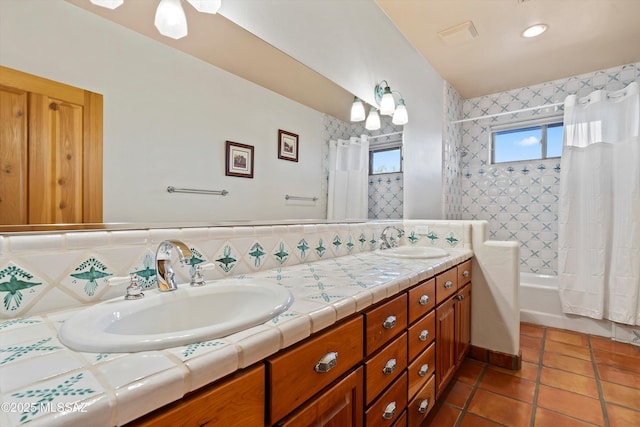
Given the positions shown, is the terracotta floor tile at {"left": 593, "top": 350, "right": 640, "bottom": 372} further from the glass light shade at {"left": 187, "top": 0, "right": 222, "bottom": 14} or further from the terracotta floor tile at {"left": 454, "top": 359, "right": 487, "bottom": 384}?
the glass light shade at {"left": 187, "top": 0, "right": 222, "bottom": 14}

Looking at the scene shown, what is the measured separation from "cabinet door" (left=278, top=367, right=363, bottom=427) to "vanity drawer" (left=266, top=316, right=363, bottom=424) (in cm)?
2

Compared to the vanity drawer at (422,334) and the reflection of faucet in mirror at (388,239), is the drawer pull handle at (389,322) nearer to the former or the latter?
the vanity drawer at (422,334)

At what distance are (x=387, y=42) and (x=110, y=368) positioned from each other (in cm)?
239

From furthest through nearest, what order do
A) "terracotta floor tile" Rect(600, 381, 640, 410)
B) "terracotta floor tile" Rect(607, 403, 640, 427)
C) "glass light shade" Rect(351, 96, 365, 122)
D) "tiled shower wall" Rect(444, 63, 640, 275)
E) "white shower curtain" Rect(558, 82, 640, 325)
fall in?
1. "tiled shower wall" Rect(444, 63, 640, 275)
2. "white shower curtain" Rect(558, 82, 640, 325)
3. "glass light shade" Rect(351, 96, 365, 122)
4. "terracotta floor tile" Rect(600, 381, 640, 410)
5. "terracotta floor tile" Rect(607, 403, 640, 427)

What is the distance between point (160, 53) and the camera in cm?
90

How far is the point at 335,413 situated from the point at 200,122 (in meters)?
0.94

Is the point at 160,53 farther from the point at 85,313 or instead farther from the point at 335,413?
the point at 335,413

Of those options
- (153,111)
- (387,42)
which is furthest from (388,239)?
(153,111)

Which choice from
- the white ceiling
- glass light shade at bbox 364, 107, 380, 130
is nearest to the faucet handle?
the white ceiling

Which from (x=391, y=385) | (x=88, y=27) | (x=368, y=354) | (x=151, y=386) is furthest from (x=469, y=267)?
(x=88, y=27)

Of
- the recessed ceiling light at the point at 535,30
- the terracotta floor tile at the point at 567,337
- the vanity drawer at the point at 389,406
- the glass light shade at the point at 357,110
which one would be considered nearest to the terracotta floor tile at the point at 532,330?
the terracotta floor tile at the point at 567,337

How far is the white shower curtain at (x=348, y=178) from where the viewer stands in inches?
62.6

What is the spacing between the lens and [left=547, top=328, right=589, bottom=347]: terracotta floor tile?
229 centimetres

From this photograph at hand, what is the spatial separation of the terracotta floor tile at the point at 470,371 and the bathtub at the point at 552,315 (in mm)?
1103
